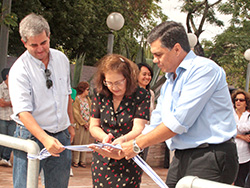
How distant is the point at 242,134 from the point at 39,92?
4.15m

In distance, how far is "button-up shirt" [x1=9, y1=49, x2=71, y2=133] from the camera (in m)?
2.96

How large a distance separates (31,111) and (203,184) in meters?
1.74

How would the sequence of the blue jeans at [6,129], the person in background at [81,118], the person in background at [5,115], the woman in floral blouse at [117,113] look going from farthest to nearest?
the person in background at [81,118] < the blue jeans at [6,129] < the person in background at [5,115] < the woman in floral blouse at [117,113]

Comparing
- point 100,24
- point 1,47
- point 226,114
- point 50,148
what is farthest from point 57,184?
point 100,24

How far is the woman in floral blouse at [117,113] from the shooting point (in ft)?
10.7

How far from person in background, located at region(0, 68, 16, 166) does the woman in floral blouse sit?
4554 millimetres

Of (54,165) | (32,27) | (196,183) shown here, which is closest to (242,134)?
(54,165)

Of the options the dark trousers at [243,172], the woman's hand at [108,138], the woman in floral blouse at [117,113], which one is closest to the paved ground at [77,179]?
the dark trousers at [243,172]

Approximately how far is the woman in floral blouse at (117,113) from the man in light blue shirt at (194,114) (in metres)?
0.61

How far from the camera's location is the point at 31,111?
3.01 m

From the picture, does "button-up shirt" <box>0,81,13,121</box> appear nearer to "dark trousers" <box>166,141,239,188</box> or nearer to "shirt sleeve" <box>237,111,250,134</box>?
"shirt sleeve" <box>237,111,250,134</box>

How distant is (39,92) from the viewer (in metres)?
3.06

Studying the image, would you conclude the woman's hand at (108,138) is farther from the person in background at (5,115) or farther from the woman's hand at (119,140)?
the person in background at (5,115)

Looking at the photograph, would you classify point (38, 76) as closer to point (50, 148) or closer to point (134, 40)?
point (50, 148)
